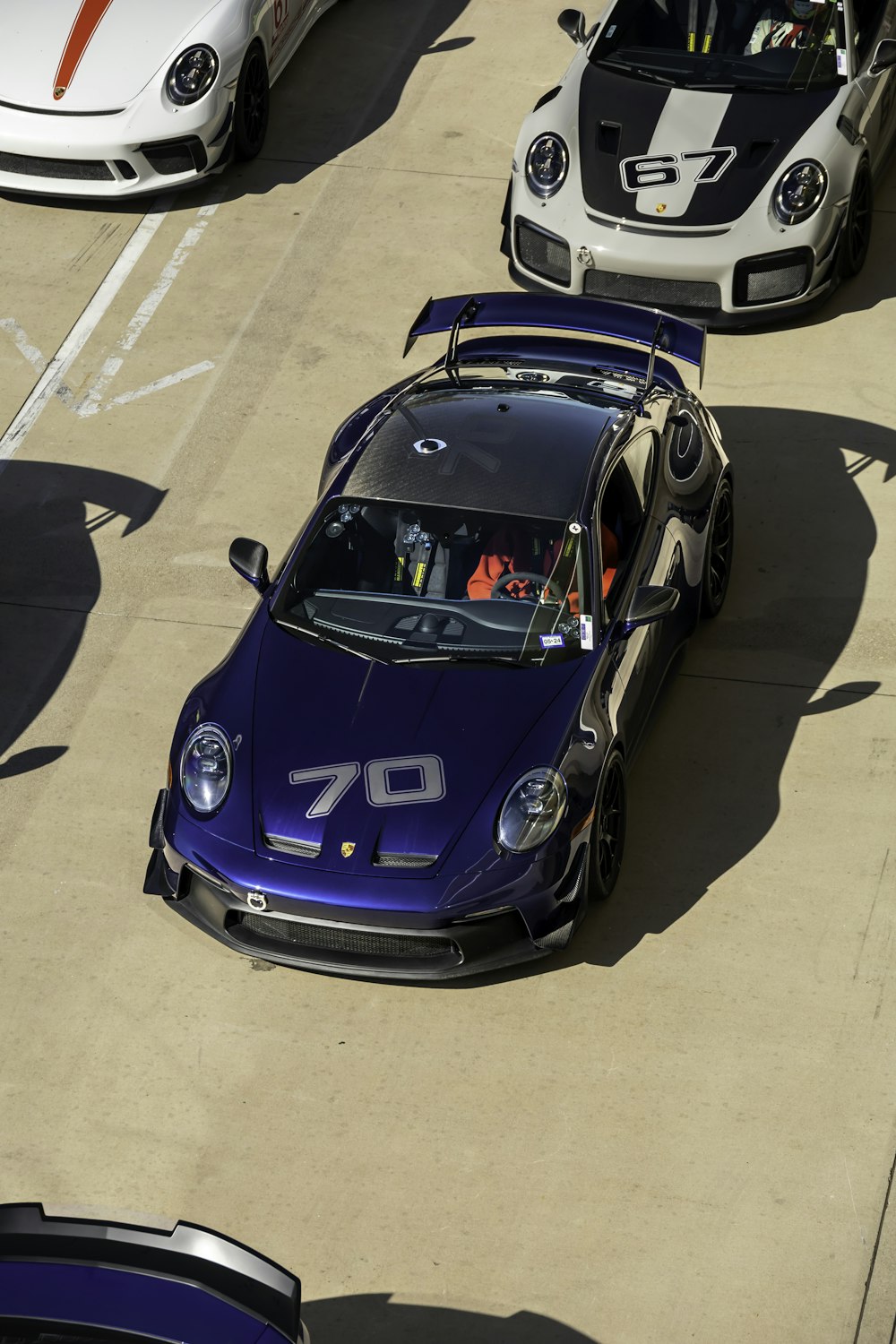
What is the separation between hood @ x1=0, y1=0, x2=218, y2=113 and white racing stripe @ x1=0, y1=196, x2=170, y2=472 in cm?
77

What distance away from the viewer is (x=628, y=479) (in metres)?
7.08

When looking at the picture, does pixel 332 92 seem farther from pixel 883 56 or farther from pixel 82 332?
pixel 883 56

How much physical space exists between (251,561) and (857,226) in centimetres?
446

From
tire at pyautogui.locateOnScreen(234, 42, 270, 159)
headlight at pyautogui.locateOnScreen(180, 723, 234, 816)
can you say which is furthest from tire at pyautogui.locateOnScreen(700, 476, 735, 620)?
tire at pyautogui.locateOnScreen(234, 42, 270, 159)

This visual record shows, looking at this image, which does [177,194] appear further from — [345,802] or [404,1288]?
[404,1288]

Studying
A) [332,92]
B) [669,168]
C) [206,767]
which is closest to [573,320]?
[669,168]

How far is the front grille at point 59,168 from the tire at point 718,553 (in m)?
4.55

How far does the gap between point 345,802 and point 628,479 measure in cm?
188

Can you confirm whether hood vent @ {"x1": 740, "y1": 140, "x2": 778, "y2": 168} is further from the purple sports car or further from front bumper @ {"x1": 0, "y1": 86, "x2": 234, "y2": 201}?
front bumper @ {"x1": 0, "y1": 86, "x2": 234, "y2": 201}

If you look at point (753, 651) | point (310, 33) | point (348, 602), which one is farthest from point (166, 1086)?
point (310, 33)

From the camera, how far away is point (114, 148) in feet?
33.4

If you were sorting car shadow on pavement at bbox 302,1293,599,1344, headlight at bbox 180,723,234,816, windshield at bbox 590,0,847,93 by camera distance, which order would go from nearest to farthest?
car shadow on pavement at bbox 302,1293,599,1344 < headlight at bbox 180,723,234,816 < windshield at bbox 590,0,847,93

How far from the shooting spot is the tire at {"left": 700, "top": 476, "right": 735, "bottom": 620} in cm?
760

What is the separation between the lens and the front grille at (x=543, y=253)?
9.34 m
